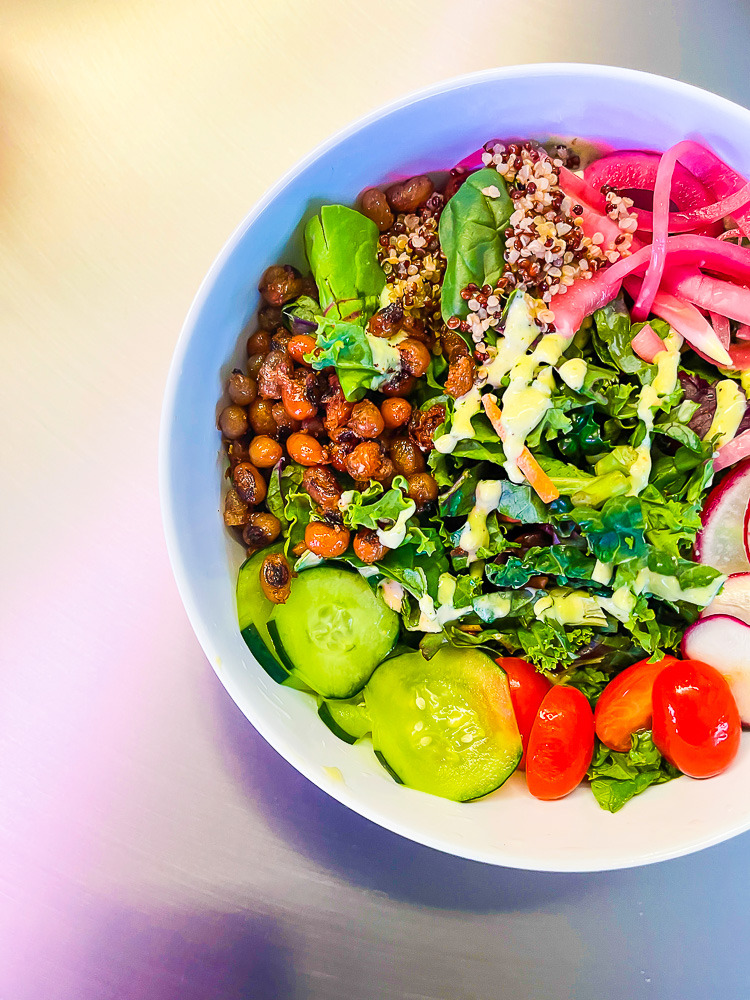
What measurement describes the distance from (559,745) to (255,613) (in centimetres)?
54

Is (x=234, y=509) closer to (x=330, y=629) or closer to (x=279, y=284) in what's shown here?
(x=330, y=629)

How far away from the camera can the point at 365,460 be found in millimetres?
1008

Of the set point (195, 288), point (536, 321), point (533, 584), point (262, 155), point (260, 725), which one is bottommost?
point (533, 584)

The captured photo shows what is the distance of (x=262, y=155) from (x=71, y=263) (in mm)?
432

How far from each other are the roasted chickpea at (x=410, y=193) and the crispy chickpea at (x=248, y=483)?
47cm

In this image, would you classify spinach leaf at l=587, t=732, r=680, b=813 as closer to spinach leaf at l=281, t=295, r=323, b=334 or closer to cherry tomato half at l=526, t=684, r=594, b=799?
cherry tomato half at l=526, t=684, r=594, b=799

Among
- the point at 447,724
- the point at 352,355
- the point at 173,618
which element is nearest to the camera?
the point at 352,355

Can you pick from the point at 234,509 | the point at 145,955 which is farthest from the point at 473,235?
the point at 145,955

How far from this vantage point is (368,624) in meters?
1.10

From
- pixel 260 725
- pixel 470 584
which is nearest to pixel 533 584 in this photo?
pixel 470 584

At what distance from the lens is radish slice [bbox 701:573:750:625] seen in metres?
1.08

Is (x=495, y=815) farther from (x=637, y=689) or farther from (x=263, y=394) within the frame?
(x=263, y=394)

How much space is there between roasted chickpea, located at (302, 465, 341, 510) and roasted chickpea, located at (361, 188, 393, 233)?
399 mm

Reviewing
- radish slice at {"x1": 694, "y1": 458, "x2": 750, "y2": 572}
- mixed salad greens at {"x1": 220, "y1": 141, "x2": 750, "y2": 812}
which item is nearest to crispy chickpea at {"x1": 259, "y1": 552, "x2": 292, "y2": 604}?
mixed salad greens at {"x1": 220, "y1": 141, "x2": 750, "y2": 812}
